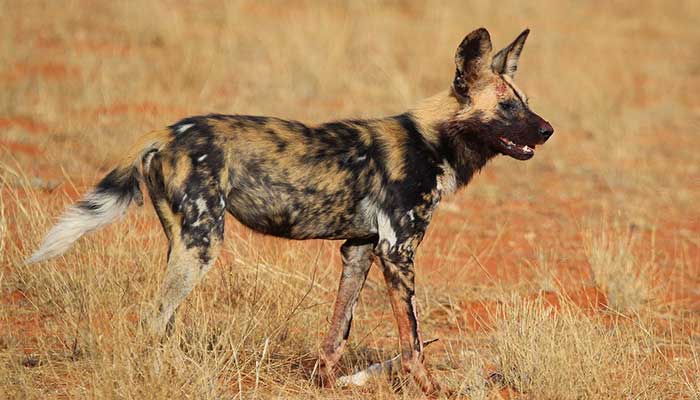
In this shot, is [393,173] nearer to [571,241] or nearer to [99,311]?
[99,311]

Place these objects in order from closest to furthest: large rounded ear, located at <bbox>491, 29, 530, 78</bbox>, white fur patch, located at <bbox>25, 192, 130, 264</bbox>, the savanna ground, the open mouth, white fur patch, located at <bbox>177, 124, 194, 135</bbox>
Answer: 1. white fur patch, located at <bbox>25, 192, 130, 264</bbox>
2. white fur patch, located at <bbox>177, 124, 194, 135</bbox>
3. the savanna ground
4. the open mouth
5. large rounded ear, located at <bbox>491, 29, 530, 78</bbox>

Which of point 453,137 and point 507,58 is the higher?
point 507,58

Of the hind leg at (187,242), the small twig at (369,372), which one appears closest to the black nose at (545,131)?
the small twig at (369,372)

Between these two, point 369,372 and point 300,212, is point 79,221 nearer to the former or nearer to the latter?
point 300,212

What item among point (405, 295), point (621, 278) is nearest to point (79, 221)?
point (405, 295)

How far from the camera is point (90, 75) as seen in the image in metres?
10.1

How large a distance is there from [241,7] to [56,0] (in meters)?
2.11

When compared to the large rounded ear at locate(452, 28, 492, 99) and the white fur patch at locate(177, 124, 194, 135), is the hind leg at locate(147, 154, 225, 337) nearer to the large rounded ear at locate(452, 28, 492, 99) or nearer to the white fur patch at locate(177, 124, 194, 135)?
the white fur patch at locate(177, 124, 194, 135)

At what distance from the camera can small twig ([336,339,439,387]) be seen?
4.24m

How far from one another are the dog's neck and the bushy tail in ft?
3.58

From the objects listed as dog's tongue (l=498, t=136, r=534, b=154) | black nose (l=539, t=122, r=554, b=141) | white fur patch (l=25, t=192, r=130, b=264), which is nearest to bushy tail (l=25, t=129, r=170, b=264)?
white fur patch (l=25, t=192, r=130, b=264)

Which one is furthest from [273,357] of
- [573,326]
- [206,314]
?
[573,326]

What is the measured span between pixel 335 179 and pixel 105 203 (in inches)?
33.0

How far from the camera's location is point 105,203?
3.86m
